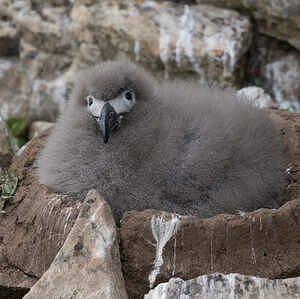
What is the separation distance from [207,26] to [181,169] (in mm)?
3166

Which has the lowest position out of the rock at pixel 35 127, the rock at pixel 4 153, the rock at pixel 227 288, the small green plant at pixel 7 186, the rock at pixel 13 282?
the rock at pixel 35 127

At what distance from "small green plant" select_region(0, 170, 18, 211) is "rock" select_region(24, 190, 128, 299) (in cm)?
92

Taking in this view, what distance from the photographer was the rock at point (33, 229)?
3762 mm

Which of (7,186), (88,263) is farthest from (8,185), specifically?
(88,263)

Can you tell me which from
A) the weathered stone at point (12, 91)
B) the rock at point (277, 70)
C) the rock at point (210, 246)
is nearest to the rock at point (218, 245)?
the rock at point (210, 246)

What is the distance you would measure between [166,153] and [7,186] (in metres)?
1.27

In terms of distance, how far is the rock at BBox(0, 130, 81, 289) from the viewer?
3762mm

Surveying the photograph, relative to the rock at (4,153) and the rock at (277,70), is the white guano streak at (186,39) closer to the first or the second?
the rock at (277,70)

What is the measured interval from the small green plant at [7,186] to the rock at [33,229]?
0.04m

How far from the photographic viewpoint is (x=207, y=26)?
650cm

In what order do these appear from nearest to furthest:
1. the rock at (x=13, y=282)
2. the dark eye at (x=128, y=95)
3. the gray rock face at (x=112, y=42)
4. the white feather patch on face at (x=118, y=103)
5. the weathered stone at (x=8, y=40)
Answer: the rock at (x=13, y=282) < the white feather patch on face at (x=118, y=103) < the dark eye at (x=128, y=95) < the gray rock face at (x=112, y=42) < the weathered stone at (x=8, y=40)

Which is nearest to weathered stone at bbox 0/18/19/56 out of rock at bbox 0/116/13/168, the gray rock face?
the gray rock face

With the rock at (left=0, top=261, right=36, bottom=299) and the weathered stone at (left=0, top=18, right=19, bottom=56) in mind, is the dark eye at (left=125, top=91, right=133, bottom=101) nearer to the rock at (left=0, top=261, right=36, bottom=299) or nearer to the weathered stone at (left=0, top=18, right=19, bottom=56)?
the rock at (left=0, top=261, right=36, bottom=299)

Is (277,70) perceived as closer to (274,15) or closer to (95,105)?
(274,15)
